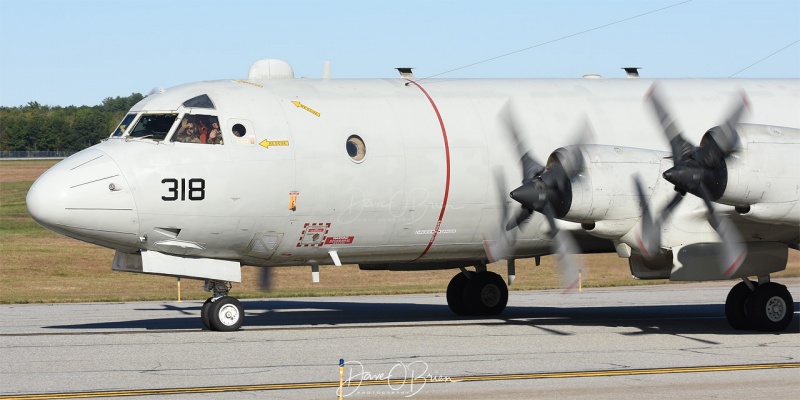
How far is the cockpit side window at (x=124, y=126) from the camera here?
67.8 ft

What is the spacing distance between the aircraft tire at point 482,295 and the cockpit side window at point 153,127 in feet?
28.3

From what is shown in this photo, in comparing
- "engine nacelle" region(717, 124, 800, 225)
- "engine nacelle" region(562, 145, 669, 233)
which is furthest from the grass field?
"engine nacelle" region(717, 124, 800, 225)

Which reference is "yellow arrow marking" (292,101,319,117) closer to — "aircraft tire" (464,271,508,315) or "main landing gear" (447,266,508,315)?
"main landing gear" (447,266,508,315)

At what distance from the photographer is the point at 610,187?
65.0 ft

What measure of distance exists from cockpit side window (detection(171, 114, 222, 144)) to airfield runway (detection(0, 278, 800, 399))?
12.2 ft

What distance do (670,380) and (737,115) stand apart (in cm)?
603

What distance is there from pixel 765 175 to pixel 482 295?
8.33m

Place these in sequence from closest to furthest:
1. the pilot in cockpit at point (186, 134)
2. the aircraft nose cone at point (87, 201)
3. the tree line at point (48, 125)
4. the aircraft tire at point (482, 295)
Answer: the aircraft nose cone at point (87, 201) → the pilot in cockpit at point (186, 134) → the aircraft tire at point (482, 295) → the tree line at point (48, 125)

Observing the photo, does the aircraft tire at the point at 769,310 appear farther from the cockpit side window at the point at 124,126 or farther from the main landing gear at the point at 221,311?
the cockpit side window at the point at 124,126

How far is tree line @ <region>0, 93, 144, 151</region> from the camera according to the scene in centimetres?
9253

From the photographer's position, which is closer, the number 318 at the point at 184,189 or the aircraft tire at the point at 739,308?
the number 318 at the point at 184,189

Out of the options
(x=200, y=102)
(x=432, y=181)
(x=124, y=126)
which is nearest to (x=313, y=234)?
(x=432, y=181)

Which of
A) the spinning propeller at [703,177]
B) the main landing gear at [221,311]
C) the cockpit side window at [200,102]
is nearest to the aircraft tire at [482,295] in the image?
the spinning propeller at [703,177]

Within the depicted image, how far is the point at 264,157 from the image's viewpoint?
20.3 m
